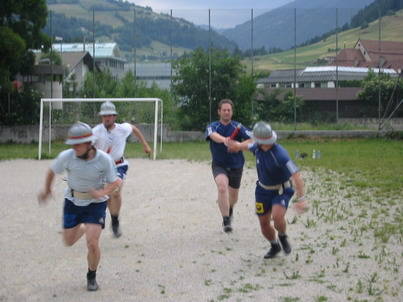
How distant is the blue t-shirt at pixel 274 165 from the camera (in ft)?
26.0

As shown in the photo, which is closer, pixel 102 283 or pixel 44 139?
pixel 102 283

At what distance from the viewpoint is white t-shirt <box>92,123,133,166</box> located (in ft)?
31.9

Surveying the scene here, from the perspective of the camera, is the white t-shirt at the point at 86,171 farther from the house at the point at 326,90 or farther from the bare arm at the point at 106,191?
the house at the point at 326,90

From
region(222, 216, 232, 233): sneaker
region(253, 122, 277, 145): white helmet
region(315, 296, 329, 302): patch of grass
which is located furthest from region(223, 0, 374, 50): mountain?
region(315, 296, 329, 302): patch of grass

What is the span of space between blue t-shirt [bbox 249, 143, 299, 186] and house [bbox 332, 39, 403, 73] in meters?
23.4

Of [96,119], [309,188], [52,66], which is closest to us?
[309,188]

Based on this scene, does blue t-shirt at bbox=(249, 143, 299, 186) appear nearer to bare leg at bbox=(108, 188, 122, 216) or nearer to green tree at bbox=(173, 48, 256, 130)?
bare leg at bbox=(108, 188, 122, 216)

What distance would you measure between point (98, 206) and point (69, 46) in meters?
30.5

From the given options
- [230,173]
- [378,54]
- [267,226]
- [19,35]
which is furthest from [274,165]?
[378,54]

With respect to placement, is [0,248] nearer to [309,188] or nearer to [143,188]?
[143,188]

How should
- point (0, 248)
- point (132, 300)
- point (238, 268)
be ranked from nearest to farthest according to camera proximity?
point (132, 300) < point (238, 268) < point (0, 248)

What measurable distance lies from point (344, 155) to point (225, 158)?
1320cm

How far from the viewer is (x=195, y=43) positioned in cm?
3136

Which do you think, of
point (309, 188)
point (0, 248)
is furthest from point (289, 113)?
point (0, 248)
